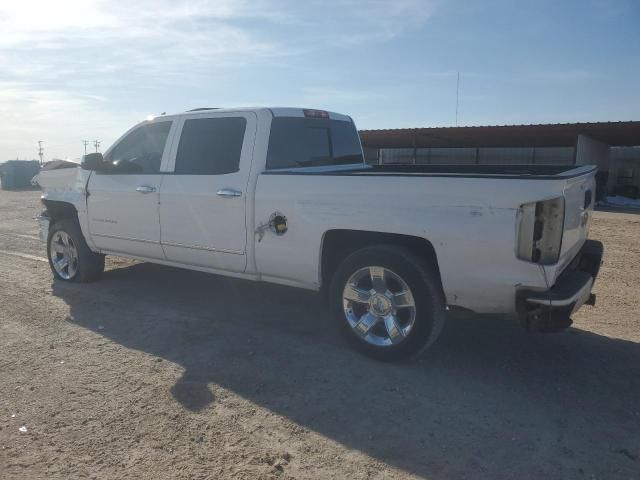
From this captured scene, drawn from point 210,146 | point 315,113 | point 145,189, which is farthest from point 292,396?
point 315,113

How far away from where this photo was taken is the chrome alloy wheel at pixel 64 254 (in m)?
6.37

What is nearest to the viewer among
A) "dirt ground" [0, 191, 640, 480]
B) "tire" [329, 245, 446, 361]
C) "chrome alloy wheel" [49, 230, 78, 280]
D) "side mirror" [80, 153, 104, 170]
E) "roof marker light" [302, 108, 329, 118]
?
"dirt ground" [0, 191, 640, 480]

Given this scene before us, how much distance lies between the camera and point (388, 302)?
3988mm

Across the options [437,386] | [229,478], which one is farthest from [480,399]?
[229,478]

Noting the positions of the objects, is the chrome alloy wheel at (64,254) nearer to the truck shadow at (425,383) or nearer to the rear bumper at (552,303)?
the truck shadow at (425,383)

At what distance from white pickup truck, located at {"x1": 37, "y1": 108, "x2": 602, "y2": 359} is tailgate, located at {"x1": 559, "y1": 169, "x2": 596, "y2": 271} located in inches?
0.9

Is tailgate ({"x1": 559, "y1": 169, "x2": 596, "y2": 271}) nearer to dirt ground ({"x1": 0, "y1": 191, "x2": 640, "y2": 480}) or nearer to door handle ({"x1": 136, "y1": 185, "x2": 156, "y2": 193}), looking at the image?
dirt ground ({"x1": 0, "y1": 191, "x2": 640, "y2": 480})

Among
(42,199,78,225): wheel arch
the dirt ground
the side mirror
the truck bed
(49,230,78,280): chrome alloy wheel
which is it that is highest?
the side mirror

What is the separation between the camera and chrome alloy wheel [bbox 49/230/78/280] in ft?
20.9


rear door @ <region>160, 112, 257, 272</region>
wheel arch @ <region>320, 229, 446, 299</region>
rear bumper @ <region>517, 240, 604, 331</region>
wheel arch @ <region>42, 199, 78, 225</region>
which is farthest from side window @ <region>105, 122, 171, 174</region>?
rear bumper @ <region>517, 240, 604, 331</region>

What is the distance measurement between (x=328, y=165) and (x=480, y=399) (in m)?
2.87

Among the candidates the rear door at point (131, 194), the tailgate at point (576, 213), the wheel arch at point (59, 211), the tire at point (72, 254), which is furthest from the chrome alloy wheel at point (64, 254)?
the tailgate at point (576, 213)

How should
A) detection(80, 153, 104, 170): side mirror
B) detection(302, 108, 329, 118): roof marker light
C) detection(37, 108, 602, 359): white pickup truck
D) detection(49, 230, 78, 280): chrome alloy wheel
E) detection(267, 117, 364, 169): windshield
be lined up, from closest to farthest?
detection(37, 108, 602, 359): white pickup truck, detection(267, 117, 364, 169): windshield, detection(302, 108, 329, 118): roof marker light, detection(80, 153, 104, 170): side mirror, detection(49, 230, 78, 280): chrome alloy wheel

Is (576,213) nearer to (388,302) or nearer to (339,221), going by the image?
(388,302)
